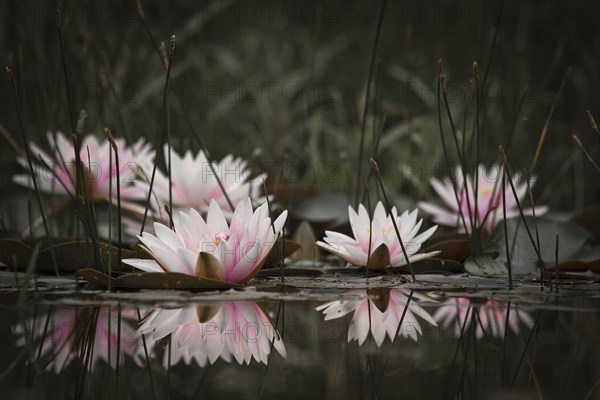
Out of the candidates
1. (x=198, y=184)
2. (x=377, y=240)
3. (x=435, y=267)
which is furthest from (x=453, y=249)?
(x=198, y=184)

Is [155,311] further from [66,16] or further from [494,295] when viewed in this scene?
[66,16]

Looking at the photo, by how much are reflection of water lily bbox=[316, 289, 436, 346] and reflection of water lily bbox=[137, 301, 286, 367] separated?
117 mm

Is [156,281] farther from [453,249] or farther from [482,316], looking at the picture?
[453,249]

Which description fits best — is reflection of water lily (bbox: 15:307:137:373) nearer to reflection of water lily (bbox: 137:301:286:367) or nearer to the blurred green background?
reflection of water lily (bbox: 137:301:286:367)

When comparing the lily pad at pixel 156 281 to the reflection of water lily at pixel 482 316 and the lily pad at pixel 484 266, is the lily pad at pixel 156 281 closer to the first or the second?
the reflection of water lily at pixel 482 316

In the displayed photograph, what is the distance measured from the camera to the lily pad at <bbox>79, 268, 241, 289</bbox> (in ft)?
4.33

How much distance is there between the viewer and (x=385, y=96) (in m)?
4.48

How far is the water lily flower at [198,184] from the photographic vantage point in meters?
1.80

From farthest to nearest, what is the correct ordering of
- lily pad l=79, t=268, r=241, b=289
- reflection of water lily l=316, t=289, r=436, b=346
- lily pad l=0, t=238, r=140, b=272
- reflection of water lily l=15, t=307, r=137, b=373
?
lily pad l=0, t=238, r=140, b=272 → lily pad l=79, t=268, r=241, b=289 → reflection of water lily l=316, t=289, r=436, b=346 → reflection of water lily l=15, t=307, r=137, b=373

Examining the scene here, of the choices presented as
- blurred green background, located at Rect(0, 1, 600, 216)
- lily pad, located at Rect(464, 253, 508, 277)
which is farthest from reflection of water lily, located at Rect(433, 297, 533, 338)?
blurred green background, located at Rect(0, 1, 600, 216)

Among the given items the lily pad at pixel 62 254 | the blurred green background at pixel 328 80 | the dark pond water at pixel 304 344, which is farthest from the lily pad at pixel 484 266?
the blurred green background at pixel 328 80

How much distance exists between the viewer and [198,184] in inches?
71.9

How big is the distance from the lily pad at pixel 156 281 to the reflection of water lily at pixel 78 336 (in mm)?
114

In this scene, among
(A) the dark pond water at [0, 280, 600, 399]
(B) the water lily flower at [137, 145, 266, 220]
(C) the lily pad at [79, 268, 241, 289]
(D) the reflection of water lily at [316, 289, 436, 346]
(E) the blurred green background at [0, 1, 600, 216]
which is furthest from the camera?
(E) the blurred green background at [0, 1, 600, 216]
